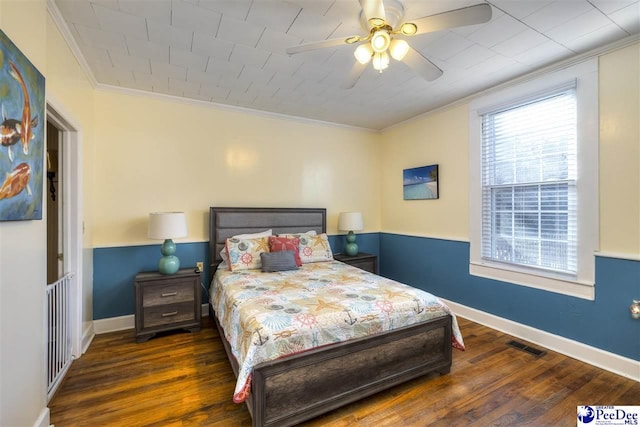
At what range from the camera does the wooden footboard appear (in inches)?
65.7

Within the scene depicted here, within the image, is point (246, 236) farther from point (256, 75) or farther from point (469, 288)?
point (469, 288)

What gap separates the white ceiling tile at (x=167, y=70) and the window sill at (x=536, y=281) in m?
3.88

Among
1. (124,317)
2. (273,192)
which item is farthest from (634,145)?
(124,317)

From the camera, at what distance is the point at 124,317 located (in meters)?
3.17

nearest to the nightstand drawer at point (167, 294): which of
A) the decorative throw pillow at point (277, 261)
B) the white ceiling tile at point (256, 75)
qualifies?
the decorative throw pillow at point (277, 261)

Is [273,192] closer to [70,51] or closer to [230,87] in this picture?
[230,87]

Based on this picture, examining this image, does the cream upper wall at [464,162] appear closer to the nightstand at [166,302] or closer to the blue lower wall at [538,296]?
the blue lower wall at [538,296]

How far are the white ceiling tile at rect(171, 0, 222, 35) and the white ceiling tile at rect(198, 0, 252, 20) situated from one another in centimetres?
5

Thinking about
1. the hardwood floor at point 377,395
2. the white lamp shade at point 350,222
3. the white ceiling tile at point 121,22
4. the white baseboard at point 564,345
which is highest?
the white ceiling tile at point 121,22

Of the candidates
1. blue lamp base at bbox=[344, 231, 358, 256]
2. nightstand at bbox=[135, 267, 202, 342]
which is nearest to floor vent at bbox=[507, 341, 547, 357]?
blue lamp base at bbox=[344, 231, 358, 256]

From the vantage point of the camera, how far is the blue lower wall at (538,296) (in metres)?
2.29

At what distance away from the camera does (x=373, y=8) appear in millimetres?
1510

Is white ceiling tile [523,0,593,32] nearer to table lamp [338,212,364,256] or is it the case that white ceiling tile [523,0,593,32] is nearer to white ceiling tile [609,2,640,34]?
white ceiling tile [609,2,640,34]

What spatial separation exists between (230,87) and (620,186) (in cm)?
377
